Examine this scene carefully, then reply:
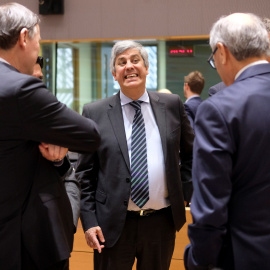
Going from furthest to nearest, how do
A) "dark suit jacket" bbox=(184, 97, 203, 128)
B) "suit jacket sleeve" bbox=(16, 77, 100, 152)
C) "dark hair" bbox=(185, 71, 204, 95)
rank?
"dark hair" bbox=(185, 71, 204, 95) < "dark suit jacket" bbox=(184, 97, 203, 128) < "suit jacket sleeve" bbox=(16, 77, 100, 152)

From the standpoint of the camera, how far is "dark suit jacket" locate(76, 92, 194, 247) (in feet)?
8.61

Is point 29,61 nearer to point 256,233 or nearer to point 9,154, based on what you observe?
point 9,154

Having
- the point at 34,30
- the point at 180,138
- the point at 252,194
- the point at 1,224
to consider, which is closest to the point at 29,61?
the point at 34,30

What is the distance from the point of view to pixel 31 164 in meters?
1.78

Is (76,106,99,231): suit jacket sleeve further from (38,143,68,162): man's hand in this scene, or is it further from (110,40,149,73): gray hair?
(38,143,68,162): man's hand

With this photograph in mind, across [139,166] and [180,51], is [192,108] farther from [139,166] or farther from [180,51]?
[139,166]

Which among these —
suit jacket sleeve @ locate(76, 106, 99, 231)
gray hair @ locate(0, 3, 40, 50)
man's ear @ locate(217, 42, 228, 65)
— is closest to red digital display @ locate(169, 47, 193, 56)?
suit jacket sleeve @ locate(76, 106, 99, 231)

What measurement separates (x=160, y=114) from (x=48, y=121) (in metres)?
1.20

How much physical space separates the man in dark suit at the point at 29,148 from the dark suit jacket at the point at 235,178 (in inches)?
18.7

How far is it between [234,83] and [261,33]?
0.22 m

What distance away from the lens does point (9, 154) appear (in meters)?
1.72

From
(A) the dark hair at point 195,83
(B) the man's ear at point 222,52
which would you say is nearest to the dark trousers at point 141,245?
(B) the man's ear at point 222,52

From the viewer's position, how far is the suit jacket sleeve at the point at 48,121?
165cm

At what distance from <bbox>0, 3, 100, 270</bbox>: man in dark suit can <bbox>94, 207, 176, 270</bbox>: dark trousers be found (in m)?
0.81
